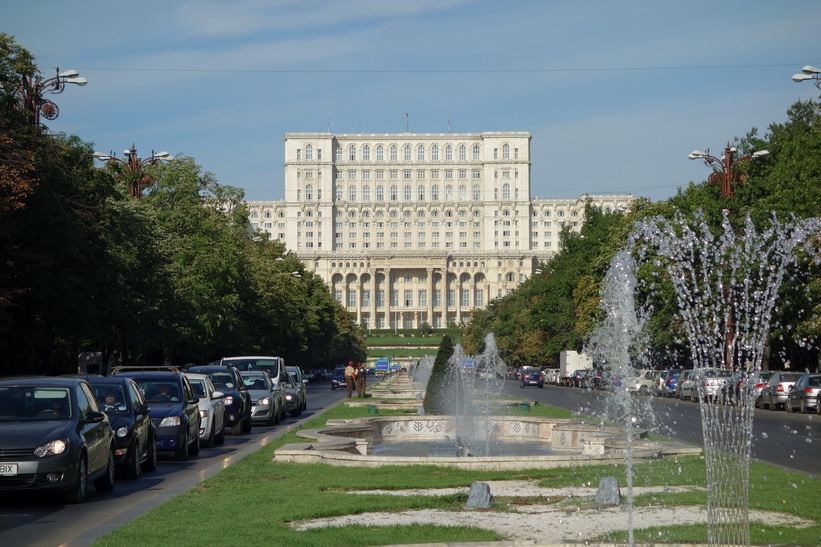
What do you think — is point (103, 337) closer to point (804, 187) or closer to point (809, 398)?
point (809, 398)

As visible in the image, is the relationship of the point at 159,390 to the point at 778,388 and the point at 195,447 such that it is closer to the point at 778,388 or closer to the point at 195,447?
the point at 195,447

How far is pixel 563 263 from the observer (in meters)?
94.2

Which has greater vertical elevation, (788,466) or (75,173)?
(75,173)

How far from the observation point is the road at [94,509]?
11266 mm

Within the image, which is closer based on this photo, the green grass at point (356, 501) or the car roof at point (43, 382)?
the green grass at point (356, 501)

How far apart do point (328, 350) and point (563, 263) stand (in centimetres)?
2692

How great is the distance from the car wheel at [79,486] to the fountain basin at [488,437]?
469 cm

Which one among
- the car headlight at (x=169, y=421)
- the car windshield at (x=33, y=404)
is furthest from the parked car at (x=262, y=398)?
the car windshield at (x=33, y=404)

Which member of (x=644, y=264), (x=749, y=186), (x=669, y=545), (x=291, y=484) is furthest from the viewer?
(x=644, y=264)

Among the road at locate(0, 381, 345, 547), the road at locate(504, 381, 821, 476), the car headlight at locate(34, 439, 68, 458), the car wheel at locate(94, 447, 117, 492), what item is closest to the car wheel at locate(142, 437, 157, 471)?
the road at locate(0, 381, 345, 547)

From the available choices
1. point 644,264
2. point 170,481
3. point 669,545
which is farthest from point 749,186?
point 669,545

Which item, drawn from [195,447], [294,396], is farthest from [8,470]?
[294,396]

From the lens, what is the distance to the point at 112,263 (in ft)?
123

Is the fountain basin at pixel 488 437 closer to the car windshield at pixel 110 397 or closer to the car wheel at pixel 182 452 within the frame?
the car wheel at pixel 182 452
